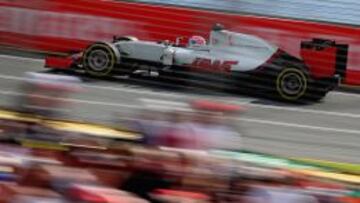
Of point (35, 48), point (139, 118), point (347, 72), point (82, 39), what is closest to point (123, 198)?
point (139, 118)

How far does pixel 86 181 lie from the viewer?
1516 mm

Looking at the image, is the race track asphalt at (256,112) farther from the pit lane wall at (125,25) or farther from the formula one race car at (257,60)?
the formula one race car at (257,60)

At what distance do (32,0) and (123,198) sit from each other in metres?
0.91

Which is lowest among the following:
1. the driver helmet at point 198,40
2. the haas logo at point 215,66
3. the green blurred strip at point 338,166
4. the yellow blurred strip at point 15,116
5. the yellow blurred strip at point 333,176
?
the green blurred strip at point 338,166

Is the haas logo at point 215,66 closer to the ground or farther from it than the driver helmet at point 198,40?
closer to the ground

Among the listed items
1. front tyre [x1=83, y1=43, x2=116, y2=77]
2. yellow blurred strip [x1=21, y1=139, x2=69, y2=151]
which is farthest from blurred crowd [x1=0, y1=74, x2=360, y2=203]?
front tyre [x1=83, y1=43, x2=116, y2=77]

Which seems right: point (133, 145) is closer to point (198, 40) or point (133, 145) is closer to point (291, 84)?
point (198, 40)

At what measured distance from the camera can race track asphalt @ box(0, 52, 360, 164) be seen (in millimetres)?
2180

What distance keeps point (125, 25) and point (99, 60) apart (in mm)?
326

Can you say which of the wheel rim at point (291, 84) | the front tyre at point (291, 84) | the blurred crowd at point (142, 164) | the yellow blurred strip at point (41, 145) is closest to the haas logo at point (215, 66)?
the blurred crowd at point (142, 164)

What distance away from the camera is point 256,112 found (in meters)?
3.28

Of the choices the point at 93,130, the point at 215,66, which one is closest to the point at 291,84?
the point at 215,66

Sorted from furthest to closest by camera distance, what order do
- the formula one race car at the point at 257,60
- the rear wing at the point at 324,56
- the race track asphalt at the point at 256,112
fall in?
the rear wing at the point at 324,56, the formula one race car at the point at 257,60, the race track asphalt at the point at 256,112

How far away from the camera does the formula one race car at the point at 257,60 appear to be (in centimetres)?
403
